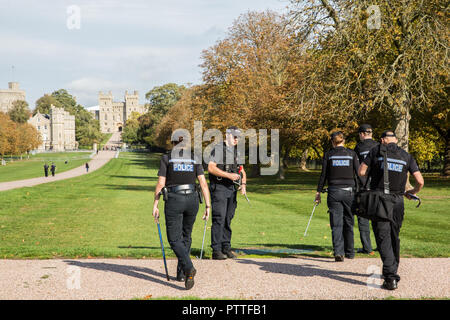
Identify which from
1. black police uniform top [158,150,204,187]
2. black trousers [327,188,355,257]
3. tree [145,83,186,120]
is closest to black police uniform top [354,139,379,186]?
black trousers [327,188,355,257]

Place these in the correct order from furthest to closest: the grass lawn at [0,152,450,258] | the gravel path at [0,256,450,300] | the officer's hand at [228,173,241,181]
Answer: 1. the grass lawn at [0,152,450,258]
2. the officer's hand at [228,173,241,181]
3. the gravel path at [0,256,450,300]

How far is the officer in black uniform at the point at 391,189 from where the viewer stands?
636 cm

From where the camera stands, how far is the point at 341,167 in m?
8.27

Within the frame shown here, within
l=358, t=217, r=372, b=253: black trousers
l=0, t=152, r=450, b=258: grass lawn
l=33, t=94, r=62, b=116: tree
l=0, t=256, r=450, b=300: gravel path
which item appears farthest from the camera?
l=33, t=94, r=62, b=116: tree

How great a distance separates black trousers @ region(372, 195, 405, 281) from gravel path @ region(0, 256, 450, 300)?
29 centimetres

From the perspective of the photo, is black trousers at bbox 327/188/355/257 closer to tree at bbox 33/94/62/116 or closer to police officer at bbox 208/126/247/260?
police officer at bbox 208/126/247/260

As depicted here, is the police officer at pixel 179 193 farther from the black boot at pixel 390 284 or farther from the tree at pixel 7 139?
the tree at pixel 7 139

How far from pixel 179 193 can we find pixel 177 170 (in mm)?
326

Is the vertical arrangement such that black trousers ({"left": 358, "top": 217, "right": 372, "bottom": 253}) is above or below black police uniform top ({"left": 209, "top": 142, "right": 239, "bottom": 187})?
below

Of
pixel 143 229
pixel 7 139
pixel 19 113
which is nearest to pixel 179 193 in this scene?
pixel 143 229

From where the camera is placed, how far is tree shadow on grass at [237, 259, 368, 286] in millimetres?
6935

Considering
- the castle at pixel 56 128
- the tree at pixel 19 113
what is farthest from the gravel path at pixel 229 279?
the castle at pixel 56 128
